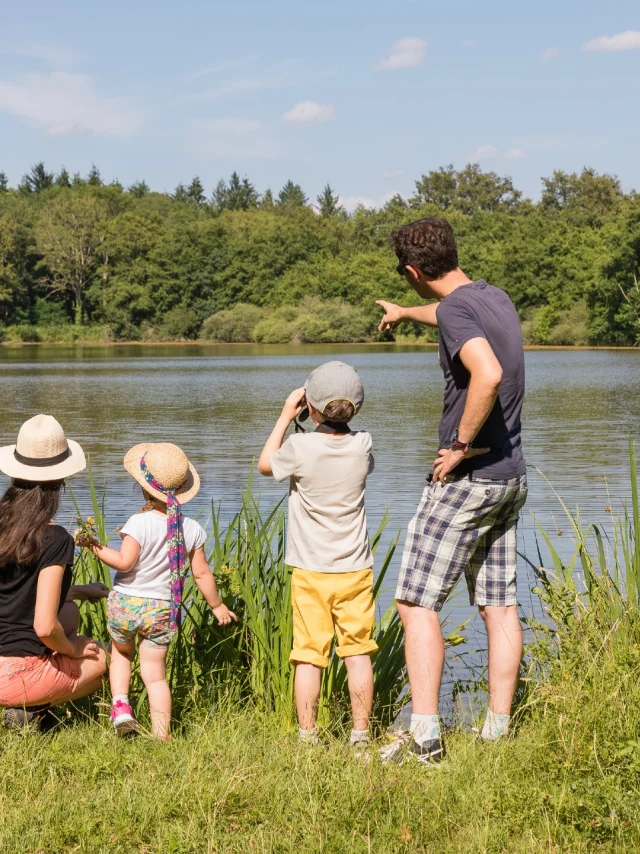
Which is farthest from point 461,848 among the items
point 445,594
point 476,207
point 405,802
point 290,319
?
point 476,207

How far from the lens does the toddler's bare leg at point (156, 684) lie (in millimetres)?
3753

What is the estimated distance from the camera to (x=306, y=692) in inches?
146

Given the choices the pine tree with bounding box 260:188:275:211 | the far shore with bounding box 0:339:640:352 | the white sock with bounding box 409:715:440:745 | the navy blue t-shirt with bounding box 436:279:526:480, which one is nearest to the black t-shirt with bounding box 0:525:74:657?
the white sock with bounding box 409:715:440:745

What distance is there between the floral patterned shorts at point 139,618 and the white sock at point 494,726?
3.42 feet

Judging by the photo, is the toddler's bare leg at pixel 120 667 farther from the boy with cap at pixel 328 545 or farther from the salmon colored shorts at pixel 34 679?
the boy with cap at pixel 328 545

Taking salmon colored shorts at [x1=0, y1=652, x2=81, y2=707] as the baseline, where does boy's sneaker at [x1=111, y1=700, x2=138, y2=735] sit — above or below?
below

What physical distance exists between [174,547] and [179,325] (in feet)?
263

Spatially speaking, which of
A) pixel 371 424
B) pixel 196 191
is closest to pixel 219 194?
pixel 196 191

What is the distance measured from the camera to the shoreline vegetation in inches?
111

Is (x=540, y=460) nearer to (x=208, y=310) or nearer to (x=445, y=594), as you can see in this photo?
(x=445, y=594)

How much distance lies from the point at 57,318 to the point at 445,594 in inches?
3381

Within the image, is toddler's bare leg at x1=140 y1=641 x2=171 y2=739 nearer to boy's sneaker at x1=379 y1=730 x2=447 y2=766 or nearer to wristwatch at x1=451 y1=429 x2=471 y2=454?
boy's sneaker at x1=379 y1=730 x2=447 y2=766

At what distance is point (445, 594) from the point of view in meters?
3.65

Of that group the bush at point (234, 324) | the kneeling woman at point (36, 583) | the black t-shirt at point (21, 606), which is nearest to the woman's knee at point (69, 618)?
the kneeling woman at point (36, 583)
